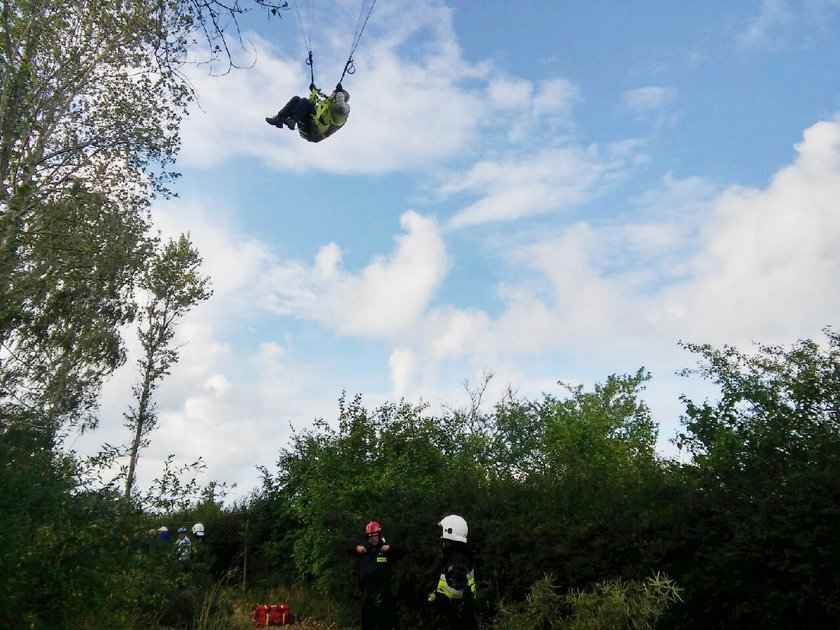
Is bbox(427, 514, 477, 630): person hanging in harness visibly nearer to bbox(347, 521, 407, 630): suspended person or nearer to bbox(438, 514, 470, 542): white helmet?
bbox(438, 514, 470, 542): white helmet

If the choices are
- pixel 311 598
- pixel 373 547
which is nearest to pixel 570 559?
pixel 373 547

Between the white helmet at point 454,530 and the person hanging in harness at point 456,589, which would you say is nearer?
the person hanging in harness at point 456,589

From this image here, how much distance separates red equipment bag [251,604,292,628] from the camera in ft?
46.0

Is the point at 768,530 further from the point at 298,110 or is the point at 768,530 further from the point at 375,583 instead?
the point at 298,110

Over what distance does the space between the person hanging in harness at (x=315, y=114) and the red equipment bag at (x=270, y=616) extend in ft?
31.0

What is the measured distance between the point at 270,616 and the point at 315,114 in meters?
10.0

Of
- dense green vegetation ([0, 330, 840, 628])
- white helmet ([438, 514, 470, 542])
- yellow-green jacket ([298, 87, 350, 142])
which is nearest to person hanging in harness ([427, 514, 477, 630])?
white helmet ([438, 514, 470, 542])

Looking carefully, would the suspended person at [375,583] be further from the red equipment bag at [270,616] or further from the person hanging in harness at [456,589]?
the red equipment bag at [270,616]

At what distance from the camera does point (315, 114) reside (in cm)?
1135

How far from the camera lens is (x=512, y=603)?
1059 centimetres

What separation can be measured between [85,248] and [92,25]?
17.4 feet

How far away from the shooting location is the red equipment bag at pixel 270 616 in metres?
14.0

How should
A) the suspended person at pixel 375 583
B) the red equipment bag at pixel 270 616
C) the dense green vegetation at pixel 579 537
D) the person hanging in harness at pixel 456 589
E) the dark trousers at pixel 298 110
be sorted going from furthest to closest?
the red equipment bag at pixel 270 616 < the dark trousers at pixel 298 110 < the suspended person at pixel 375 583 < the person hanging in harness at pixel 456 589 < the dense green vegetation at pixel 579 537

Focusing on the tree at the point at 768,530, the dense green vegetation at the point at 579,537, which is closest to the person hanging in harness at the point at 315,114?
the dense green vegetation at the point at 579,537
